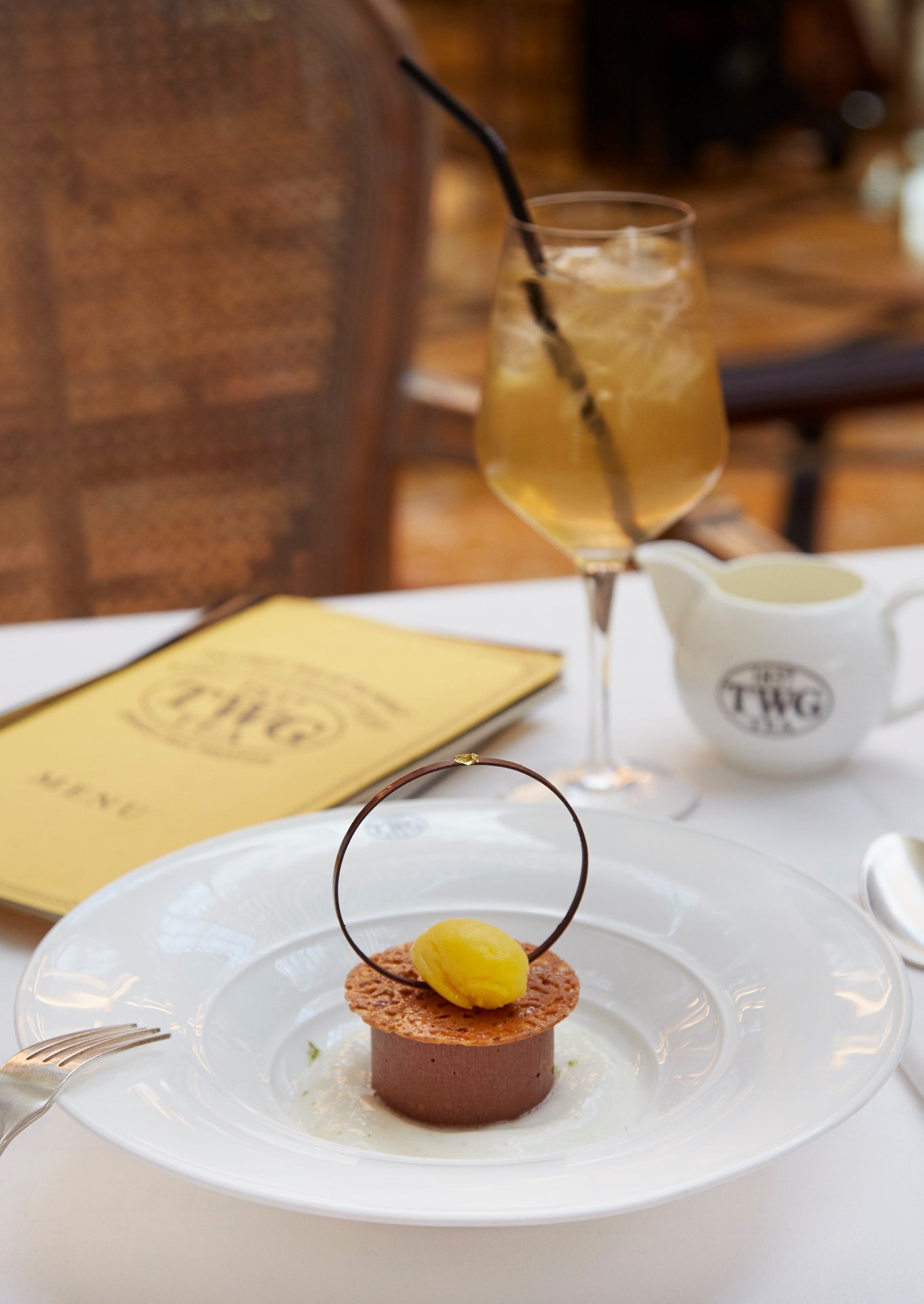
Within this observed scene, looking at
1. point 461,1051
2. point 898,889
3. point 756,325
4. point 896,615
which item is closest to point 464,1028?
point 461,1051

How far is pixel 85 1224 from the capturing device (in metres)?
0.33

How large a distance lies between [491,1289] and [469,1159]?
0.03 metres

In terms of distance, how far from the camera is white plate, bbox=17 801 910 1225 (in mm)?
296

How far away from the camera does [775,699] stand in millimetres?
559

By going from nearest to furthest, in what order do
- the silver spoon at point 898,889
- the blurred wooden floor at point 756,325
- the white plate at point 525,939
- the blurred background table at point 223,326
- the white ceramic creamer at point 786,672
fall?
the white plate at point 525,939
the silver spoon at point 898,889
the white ceramic creamer at point 786,672
the blurred background table at point 223,326
the blurred wooden floor at point 756,325

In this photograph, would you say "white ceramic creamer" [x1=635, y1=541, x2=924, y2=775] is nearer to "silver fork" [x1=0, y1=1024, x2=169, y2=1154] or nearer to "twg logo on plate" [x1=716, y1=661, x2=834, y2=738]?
"twg logo on plate" [x1=716, y1=661, x2=834, y2=738]

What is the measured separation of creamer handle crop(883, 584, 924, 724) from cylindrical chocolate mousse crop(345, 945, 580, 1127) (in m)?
0.26

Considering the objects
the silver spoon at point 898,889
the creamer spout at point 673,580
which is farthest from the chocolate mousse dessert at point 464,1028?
the creamer spout at point 673,580

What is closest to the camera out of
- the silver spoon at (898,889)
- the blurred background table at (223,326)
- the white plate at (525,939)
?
the white plate at (525,939)

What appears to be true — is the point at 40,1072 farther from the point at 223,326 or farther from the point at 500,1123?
the point at 223,326

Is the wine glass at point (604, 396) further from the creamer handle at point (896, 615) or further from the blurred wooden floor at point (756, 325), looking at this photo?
the blurred wooden floor at point (756, 325)

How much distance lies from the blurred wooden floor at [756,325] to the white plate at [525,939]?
0.72 meters

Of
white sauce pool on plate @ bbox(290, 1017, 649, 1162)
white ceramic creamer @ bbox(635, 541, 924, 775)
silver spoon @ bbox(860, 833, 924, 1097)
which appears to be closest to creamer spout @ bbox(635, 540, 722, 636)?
white ceramic creamer @ bbox(635, 541, 924, 775)

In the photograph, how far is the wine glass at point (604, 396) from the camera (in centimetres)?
53
